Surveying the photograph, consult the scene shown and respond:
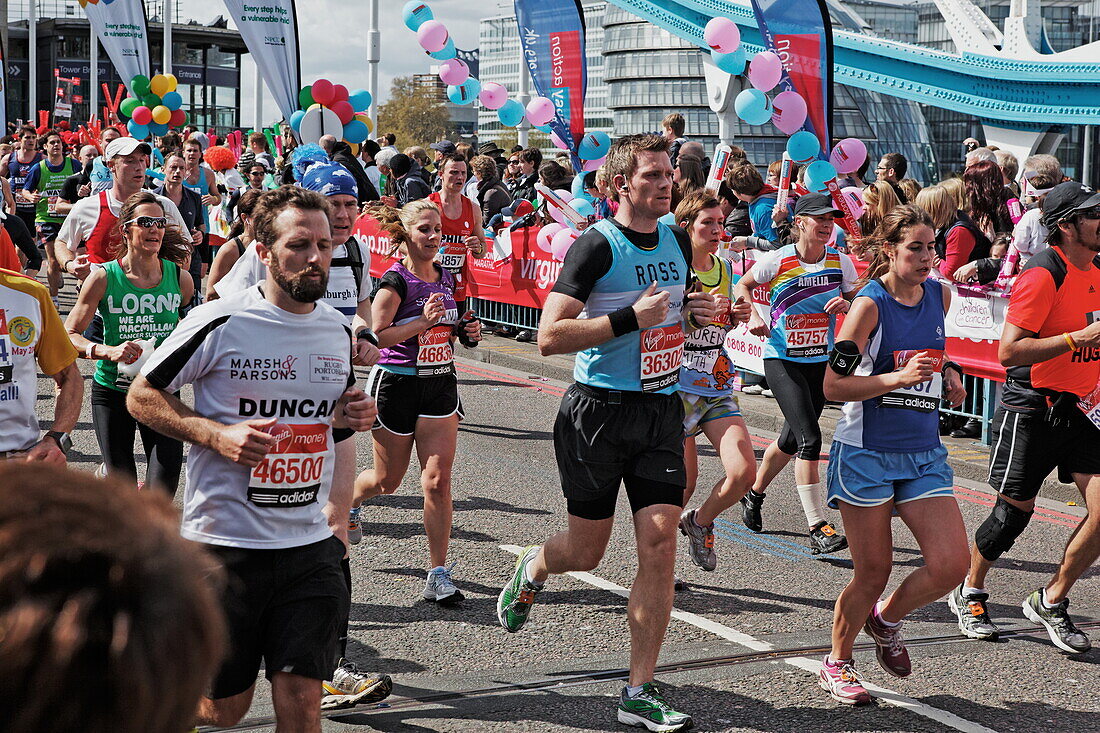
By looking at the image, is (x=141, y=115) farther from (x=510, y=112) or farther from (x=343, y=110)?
(x=510, y=112)

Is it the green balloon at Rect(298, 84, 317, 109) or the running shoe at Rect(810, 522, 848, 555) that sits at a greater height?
the green balloon at Rect(298, 84, 317, 109)

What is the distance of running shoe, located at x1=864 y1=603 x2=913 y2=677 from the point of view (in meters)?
4.96

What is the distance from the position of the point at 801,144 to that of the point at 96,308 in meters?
7.82

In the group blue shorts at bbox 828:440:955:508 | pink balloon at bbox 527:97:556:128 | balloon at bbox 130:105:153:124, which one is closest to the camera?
blue shorts at bbox 828:440:955:508

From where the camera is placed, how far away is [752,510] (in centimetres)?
755

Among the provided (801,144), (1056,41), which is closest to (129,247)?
(801,144)

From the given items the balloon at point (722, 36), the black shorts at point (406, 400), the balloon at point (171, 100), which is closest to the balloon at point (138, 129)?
the balloon at point (171, 100)

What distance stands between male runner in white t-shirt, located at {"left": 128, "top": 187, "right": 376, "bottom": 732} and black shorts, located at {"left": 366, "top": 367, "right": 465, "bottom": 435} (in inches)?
85.9

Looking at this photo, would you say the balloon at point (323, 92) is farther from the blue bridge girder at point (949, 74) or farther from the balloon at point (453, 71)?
the blue bridge girder at point (949, 74)

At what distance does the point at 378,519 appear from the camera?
770 centimetres

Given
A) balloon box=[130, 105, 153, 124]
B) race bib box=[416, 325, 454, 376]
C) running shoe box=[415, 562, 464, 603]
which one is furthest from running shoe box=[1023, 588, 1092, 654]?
balloon box=[130, 105, 153, 124]

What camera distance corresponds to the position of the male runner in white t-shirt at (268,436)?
3.65 m

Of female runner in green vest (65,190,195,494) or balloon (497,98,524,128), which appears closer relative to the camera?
female runner in green vest (65,190,195,494)

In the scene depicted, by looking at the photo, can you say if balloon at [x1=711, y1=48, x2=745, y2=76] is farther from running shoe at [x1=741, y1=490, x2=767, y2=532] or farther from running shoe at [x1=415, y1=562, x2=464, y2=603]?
running shoe at [x1=415, y1=562, x2=464, y2=603]
